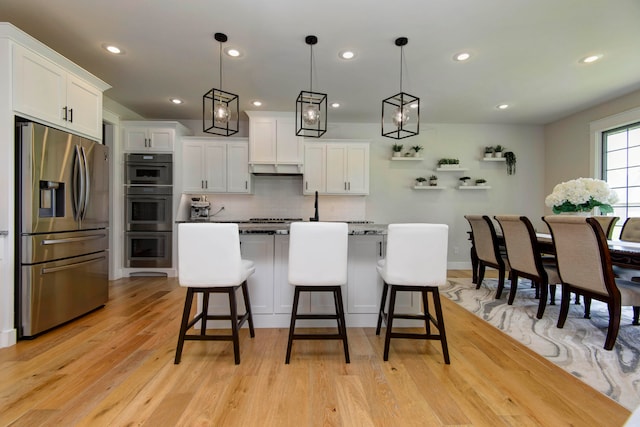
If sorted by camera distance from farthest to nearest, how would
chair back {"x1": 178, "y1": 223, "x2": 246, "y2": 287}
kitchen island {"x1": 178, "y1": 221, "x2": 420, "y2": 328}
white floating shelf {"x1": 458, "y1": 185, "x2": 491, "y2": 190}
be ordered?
white floating shelf {"x1": 458, "y1": 185, "x2": 491, "y2": 190}
kitchen island {"x1": 178, "y1": 221, "x2": 420, "y2": 328}
chair back {"x1": 178, "y1": 223, "x2": 246, "y2": 287}

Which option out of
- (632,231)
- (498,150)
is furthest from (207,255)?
(498,150)

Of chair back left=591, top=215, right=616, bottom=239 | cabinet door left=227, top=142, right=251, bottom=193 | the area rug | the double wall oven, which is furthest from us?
cabinet door left=227, top=142, right=251, bottom=193

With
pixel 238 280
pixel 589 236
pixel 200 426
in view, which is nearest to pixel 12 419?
pixel 200 426

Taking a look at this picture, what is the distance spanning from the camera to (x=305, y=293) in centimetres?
249

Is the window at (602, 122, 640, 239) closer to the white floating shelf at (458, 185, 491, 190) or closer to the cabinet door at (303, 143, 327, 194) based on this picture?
the white floating shelf at (458, 185, 491, 190)

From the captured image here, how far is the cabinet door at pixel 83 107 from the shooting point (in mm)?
2629

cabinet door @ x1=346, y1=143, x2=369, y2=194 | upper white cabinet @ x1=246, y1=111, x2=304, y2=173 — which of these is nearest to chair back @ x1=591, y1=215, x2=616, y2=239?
cabinet door @ x1=346, y1=143, x2=369, y2=194

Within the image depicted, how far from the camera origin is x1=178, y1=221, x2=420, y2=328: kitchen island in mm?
2500

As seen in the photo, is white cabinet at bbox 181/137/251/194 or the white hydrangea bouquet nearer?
the white hydrangea bouquet

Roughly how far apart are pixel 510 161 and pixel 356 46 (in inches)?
160

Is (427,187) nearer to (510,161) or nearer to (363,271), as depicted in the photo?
(510,161)

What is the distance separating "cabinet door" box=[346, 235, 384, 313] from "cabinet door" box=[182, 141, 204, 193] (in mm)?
3255

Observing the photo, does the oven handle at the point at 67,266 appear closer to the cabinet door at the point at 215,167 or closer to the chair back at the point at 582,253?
the cabinet door at the point at 215,167

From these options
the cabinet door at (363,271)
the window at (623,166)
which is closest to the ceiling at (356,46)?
the window at (623,166)
